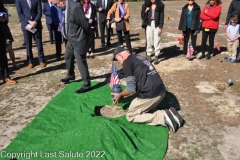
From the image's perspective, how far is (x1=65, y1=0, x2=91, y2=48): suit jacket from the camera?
16.8ft

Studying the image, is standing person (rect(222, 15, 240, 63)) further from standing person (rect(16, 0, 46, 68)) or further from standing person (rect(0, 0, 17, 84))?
standing person (rect(0, 0, 17, 84))

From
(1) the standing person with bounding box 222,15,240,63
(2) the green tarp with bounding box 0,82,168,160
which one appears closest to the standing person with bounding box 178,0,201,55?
(1) the standing person with bounding box 222,15,240,63

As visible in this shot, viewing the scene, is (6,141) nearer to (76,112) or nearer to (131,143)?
(76,112)

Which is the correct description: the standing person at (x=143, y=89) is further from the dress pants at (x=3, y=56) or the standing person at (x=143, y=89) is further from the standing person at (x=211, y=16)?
the standing person at (x=211, y=16)

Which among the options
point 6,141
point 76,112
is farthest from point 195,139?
point 6,141

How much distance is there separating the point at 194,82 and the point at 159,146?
3.09 metres

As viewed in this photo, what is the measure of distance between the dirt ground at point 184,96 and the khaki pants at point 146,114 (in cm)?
38

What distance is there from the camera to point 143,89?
420 cm

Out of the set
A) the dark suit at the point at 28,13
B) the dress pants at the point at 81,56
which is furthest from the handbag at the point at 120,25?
the dress pants at the point at 81,56

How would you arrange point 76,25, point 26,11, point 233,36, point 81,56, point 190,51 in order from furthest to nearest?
point 190,51 < point 233,36 < point 26,11 < point 81,56 < point 76,25

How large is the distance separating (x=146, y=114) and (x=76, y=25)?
2.41m

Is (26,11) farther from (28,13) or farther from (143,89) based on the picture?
(143,89)

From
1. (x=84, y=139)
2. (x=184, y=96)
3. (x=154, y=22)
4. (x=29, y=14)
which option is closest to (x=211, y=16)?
(x=154, y=22)

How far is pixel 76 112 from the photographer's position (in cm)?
480
